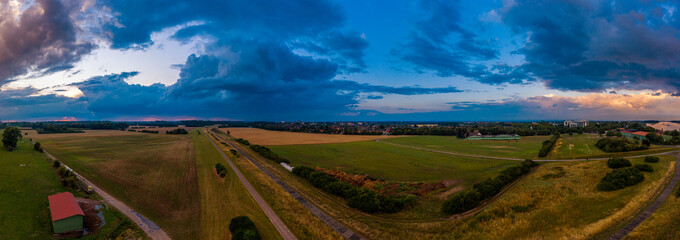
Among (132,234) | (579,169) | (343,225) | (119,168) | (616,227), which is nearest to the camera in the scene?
(616,227)

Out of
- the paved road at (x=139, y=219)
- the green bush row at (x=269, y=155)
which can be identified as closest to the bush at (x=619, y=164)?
the paved road at (x=139, y=219)

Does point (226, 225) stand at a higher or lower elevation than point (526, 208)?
lower

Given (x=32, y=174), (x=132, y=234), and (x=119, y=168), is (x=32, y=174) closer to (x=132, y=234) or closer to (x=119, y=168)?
(x=119, y=168)

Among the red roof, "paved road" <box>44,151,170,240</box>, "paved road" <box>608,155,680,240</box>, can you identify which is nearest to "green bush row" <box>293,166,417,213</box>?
"paved road" <box>608,155,680,240</box>

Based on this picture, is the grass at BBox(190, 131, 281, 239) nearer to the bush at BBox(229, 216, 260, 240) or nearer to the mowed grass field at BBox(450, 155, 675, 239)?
the bush at BBox(229, 216, 260, 240)

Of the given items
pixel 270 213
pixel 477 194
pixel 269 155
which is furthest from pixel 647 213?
pixel 269 155

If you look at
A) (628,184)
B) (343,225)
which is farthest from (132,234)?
(628,184)

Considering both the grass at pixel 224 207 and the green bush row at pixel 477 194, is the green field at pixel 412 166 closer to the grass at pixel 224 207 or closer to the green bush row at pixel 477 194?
the green bush row at pixel 477 194
